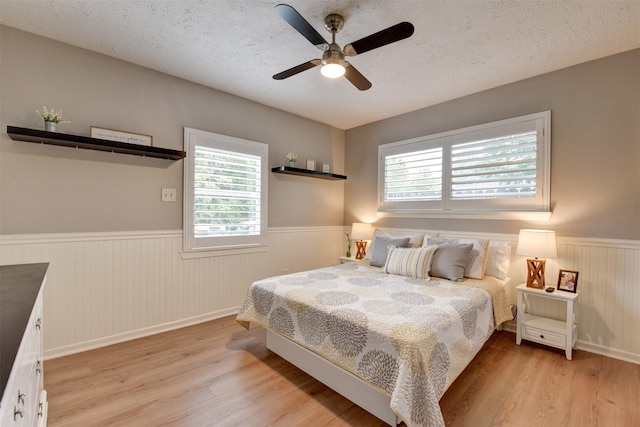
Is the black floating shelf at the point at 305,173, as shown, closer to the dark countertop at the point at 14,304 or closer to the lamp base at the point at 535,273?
the dark countertop at the point at 14,304

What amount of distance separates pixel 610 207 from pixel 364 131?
3.04m

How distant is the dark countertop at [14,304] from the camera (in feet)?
2.39

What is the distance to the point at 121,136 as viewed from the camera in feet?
8.82

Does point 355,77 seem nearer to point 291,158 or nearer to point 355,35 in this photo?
point 355,35

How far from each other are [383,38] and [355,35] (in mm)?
629

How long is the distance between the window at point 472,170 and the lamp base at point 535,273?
55 centimetres

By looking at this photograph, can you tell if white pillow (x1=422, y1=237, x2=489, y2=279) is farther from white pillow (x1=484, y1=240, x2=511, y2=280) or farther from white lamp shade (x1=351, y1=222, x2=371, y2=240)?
white lamp shade (x1=351, y1=222, x2=371, y2=240)

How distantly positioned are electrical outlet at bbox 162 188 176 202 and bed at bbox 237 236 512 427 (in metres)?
1.33

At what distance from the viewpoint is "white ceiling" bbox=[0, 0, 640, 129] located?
204cm

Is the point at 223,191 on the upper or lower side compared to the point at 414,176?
lower

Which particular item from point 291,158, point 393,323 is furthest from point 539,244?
point 291,158

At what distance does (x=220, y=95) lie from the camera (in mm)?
3416

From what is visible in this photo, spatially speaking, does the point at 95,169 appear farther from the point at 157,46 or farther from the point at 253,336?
the point at 253,336

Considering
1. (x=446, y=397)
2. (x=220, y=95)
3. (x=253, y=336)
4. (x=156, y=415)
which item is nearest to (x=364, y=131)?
(x=220, y=95)
